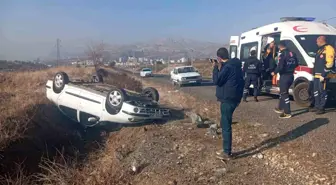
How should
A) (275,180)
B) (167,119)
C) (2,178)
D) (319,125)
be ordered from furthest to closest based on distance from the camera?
(167,119) < (319,125) < (2,178) < (275,180)

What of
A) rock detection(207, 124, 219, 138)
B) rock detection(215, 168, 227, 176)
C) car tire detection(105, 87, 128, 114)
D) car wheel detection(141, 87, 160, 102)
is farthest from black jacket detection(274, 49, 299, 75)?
car wheel detection(141, 87, 160, 102)

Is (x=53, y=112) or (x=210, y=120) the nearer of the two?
(x=210, y=120)

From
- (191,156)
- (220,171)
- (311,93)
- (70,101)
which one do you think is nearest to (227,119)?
(220,171)

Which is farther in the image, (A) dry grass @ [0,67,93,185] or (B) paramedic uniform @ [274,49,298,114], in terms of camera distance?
(B) paramedic uniform @ [274,49,298,114]

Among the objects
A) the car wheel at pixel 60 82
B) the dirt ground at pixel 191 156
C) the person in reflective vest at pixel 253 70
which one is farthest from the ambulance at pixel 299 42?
the car wheel at pixel 60 82

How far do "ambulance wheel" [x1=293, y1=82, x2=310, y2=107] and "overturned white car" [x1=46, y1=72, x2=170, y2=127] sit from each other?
11.8 ft

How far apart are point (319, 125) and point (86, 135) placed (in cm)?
634

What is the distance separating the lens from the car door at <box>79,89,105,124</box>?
8.88 meters

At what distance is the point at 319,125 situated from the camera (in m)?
6.84

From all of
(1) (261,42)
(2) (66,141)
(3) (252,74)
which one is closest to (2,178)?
(2) (66,141)

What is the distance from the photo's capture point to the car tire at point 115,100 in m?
8.48

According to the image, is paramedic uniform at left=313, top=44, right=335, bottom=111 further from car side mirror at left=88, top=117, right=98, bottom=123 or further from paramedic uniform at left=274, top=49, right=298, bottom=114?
car side mirror at left=88, top=117, right=98, bottom=123

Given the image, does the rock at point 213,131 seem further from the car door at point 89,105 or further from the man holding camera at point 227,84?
the car door at point 89,105

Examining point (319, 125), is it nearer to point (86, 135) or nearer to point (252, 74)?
point (252, 74)
